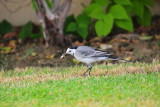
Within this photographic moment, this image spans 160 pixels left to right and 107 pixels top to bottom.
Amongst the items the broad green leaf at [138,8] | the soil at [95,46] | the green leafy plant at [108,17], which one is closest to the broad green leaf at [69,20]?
the green leafy plant at [108,17]

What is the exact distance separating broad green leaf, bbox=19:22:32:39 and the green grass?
3.11m

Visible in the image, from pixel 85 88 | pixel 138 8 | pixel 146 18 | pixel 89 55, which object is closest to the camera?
pixel 85 88

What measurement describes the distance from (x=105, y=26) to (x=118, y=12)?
1.77ft

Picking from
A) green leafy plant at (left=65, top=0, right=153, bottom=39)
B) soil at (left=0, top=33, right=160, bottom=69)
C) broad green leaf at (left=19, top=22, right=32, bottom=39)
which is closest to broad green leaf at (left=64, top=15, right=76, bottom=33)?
green leafy plant at (left=65, top=0, right=153, bottom=39)

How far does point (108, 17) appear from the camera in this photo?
10.9 metres

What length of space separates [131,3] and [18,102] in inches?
229

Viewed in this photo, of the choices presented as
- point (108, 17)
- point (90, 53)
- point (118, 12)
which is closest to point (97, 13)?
point (108, 17)

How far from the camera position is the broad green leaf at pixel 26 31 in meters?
11.8

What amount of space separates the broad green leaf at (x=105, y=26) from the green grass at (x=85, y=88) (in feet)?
6.80

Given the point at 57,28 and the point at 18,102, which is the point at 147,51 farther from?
the point at 18,102

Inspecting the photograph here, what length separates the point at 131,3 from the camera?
444 inches

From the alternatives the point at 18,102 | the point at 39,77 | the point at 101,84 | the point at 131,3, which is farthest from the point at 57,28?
the point at 18,102

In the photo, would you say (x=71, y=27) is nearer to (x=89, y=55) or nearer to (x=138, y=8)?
(x=138, y=8)

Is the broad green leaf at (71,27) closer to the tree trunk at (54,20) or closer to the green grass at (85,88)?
the tree trunk at (54,20)
